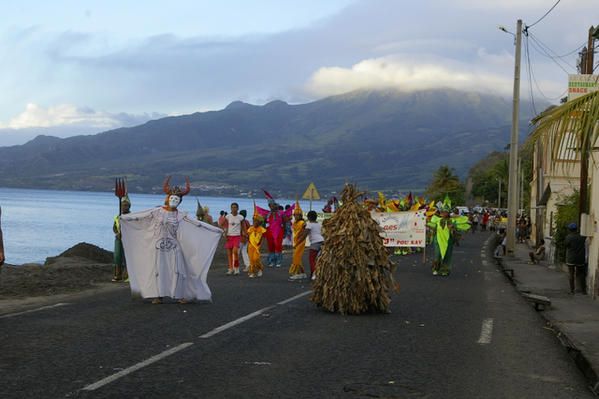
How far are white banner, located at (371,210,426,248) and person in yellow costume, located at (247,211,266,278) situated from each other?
1244cm

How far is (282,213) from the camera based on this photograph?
29578mm

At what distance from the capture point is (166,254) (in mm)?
14648

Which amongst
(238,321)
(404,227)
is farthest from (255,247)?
(404,227)

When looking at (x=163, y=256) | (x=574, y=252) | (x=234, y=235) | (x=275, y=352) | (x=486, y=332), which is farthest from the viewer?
(x=234, y=235)

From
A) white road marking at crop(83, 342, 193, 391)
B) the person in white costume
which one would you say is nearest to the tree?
the person in white costume

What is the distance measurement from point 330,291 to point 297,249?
6.78 metres

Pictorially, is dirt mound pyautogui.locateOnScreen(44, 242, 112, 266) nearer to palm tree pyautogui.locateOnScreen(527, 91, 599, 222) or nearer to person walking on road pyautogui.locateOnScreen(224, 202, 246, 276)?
person walking on road pyautogui.locateOnScreen(224, 202, 246, 276)

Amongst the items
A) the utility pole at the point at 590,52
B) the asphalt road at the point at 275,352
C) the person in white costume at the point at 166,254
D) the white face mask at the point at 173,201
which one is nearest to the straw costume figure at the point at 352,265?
the asphalt road at the point at 275,352

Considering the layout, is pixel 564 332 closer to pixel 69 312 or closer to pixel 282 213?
pixel 69 312

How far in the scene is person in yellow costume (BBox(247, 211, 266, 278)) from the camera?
21672 mm

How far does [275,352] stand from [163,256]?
5.13m

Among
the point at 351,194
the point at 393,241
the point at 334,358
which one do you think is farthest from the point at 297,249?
the point at 393,241

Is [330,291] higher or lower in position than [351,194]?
lower

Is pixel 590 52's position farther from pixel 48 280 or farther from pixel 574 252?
pixel 48 280
